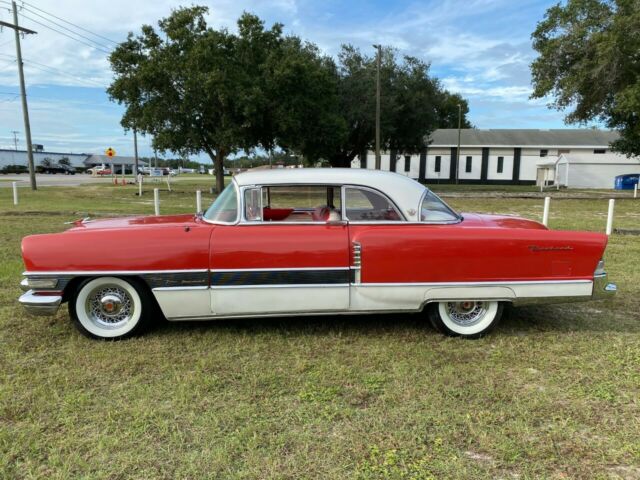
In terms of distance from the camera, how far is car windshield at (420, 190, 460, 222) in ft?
14.0

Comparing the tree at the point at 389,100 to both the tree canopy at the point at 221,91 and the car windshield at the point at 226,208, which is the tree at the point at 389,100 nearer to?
the tree canopy at the point at 221,91

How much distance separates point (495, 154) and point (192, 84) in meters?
36.5

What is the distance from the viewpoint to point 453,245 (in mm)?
4004

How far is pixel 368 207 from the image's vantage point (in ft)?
13.9

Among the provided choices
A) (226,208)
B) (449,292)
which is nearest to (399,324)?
(449,292)

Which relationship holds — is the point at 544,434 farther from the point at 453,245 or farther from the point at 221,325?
the point at 221,325

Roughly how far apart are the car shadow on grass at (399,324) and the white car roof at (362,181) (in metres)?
1.09

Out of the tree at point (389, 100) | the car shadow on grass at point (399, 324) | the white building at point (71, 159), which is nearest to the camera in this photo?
the car shadow on grass at point (399, 324)

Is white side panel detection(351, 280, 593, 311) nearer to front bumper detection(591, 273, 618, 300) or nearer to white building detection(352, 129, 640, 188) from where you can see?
front bumper detection(591, 273, 618, 300)

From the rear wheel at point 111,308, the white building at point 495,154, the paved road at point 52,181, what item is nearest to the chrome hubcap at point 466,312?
the rear wheel at point 111,308

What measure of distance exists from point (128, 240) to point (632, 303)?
17.2 ft

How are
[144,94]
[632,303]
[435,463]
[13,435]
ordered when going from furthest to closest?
1. [144,94]
2. [632,303]
3. [13,435]
4. [435,463]

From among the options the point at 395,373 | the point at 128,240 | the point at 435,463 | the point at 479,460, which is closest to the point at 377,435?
the point at 435,463

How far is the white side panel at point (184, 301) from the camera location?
392cm
